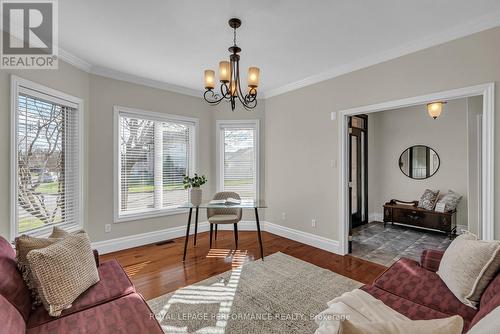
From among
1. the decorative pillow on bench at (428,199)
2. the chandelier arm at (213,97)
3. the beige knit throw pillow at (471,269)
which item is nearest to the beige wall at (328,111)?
the chandelier arm at (213,97)

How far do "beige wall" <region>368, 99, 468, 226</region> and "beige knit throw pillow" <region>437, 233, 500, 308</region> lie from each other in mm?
3766

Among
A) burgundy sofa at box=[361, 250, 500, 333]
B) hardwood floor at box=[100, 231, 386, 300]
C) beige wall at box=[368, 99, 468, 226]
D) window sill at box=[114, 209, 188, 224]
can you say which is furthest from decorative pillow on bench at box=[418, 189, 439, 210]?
window sill at box=[114, 209, 188, 224]

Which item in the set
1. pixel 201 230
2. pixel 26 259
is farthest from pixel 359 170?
pixel 26 259

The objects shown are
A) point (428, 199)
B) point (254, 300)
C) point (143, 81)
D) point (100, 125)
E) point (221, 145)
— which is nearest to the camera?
point (254, 300)

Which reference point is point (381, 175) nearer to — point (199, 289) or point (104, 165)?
point (199, 289)

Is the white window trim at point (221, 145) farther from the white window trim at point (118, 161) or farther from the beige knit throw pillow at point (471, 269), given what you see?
the beige knit throw pillow at point (471, 269)

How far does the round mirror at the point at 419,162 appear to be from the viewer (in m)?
4.74

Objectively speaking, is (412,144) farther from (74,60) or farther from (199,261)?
(74,60)

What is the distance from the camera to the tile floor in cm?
342

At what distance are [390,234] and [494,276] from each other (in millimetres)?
3326

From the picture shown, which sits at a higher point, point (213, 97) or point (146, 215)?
point (213, 97)

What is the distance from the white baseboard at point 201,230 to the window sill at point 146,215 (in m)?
0.27

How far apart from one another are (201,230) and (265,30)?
3.54 metres

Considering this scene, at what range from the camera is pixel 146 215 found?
3.90 m
